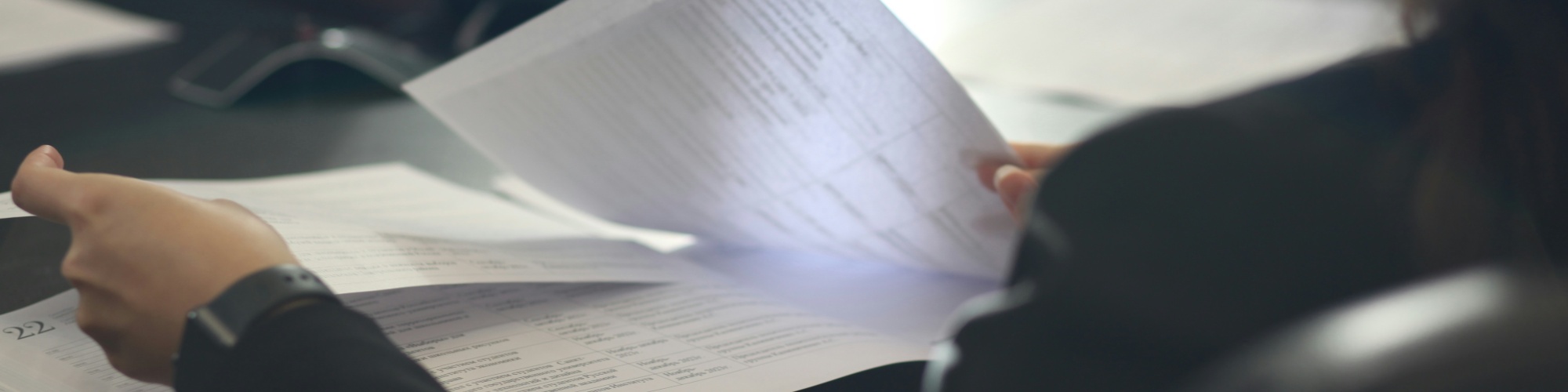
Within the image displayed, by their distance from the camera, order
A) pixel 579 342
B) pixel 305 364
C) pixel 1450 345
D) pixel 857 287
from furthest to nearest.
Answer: pixel 857 287 < pixel 579 342 < pixel 305 364 < pixel 1450 345

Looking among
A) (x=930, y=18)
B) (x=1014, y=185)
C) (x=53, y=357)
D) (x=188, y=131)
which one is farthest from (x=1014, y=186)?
(x=930, y=18)

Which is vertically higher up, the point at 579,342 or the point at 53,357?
the point at 53,357

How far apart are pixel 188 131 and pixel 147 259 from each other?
0.46 meters

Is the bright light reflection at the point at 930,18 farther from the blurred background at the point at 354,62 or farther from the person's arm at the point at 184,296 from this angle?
the person's arm at the point at 184,296

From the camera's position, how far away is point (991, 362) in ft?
0.82

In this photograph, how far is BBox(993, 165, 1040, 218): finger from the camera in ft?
1.42

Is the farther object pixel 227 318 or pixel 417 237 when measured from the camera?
pixel 417 237

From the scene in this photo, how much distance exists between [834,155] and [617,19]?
11 cm

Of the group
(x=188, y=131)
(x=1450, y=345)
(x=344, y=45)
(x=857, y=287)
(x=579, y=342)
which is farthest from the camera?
(x=344, y=45)

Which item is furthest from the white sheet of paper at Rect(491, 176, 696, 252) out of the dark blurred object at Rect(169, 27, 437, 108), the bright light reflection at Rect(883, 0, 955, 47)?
the bright light reflection at Rect(883, 0, 955, 47)

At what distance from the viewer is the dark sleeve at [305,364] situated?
281 millimetres

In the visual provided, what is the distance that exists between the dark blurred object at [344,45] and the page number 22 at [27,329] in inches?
18.0

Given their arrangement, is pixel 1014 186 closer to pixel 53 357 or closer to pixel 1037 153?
pixel 1037 153

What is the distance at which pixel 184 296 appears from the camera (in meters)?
0.31
